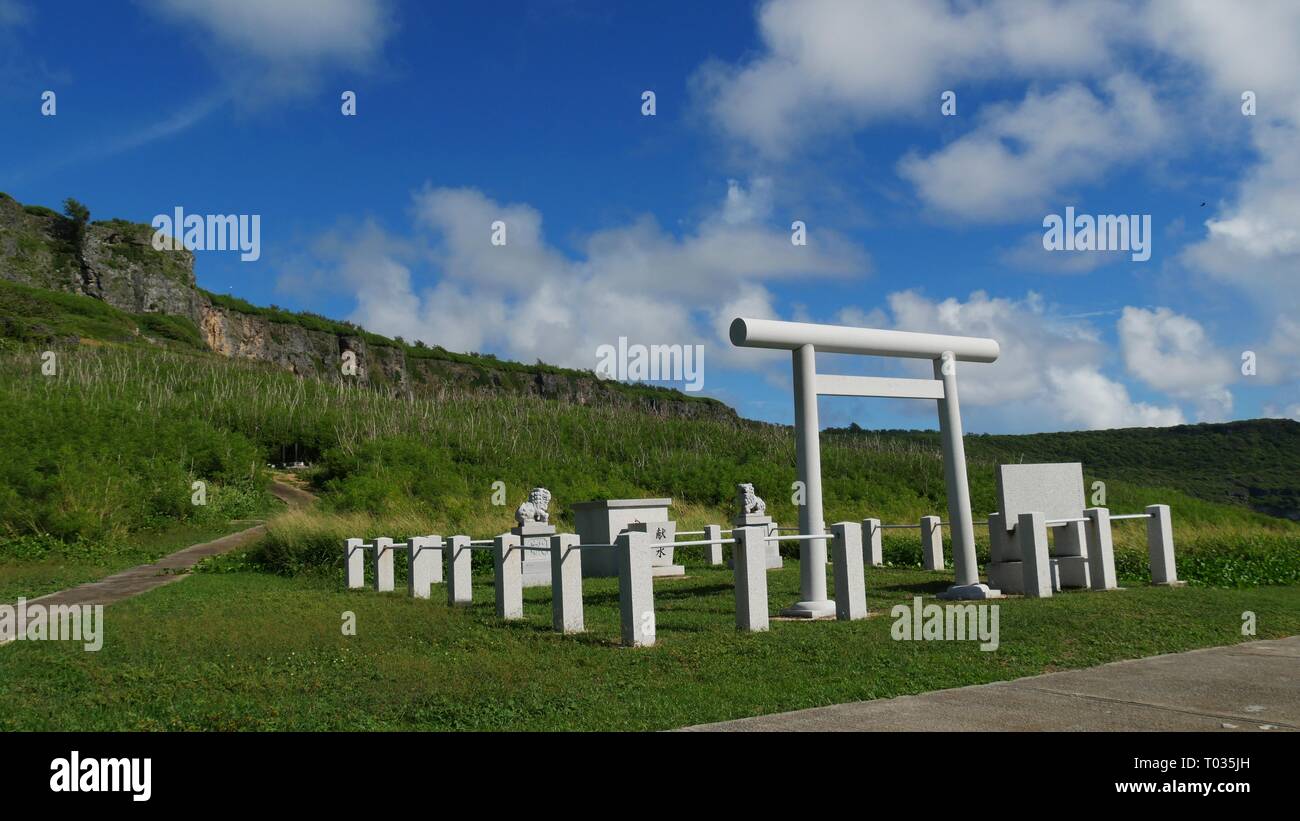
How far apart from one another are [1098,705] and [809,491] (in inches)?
193

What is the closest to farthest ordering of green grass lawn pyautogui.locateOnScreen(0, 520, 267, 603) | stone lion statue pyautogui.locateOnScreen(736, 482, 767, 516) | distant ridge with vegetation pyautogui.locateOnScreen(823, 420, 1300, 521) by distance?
green grass lawn pyautogui.locateOnScreen(0, 520, 267, 603) < stone lion statue pyautogui.locateOnScreen(736, 482, 767, 516) < distant ridge with vegetation pyautogui.locateOnScreen(823, 420, 1300, 521)

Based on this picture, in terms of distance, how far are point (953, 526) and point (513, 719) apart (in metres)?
7.63

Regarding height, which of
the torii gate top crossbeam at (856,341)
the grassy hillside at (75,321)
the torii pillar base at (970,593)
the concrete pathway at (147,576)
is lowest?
the torii pillar base at (970,593)

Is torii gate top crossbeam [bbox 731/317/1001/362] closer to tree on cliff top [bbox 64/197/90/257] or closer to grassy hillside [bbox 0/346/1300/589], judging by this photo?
grassy hillside [bbox 0/346/1300/589]

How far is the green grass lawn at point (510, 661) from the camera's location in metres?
5.21

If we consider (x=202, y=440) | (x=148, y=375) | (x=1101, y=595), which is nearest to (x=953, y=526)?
(x=1101, y=595)

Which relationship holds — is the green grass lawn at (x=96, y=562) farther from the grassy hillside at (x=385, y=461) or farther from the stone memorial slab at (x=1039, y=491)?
the stone memorial slab at (x=1039, y=491)

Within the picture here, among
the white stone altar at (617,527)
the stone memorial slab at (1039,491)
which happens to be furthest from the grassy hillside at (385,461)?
the stone memorial slab at (1039,491)

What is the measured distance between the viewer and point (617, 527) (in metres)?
15.5

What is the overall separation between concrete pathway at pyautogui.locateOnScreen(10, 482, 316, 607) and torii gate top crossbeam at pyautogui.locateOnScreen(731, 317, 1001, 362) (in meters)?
8.40

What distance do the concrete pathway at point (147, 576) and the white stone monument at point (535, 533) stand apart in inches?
203

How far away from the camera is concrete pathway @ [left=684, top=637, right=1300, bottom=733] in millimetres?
4570

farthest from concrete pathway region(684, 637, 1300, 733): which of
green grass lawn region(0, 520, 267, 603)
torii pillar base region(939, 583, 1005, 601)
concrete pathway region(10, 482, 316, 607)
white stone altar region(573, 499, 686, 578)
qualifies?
green grass lawn region(0, 520, 267, 603)
